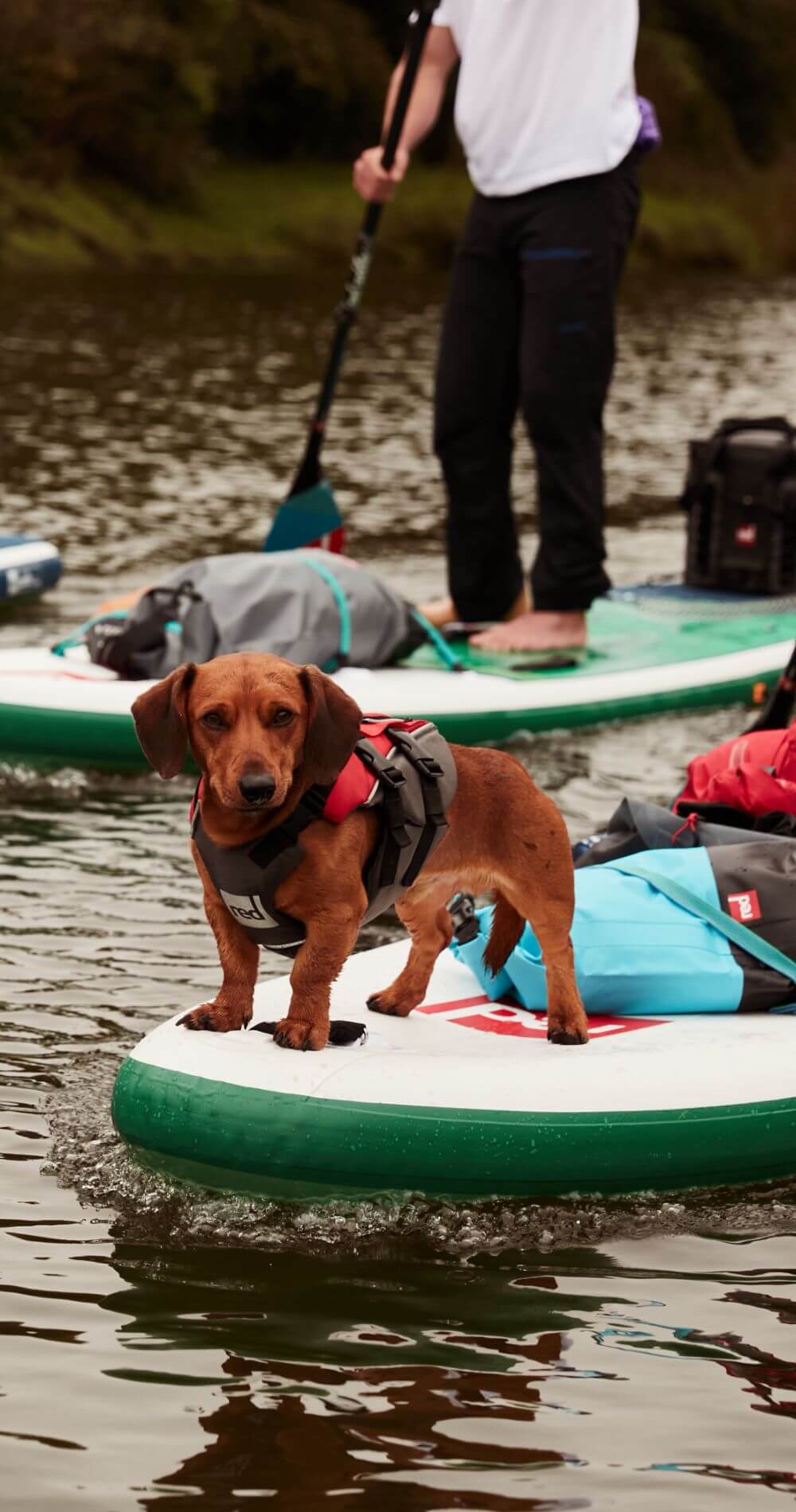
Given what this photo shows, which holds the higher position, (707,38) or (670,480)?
(707,38)

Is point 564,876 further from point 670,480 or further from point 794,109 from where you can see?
point 794,109

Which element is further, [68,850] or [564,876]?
[68,850]

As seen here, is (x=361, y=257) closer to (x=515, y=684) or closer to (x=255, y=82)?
(x=515, y=684)

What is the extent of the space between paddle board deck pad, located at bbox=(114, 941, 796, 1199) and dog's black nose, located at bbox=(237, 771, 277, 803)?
627 millimetres

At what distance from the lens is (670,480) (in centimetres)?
1516

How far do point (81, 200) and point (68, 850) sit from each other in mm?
27046

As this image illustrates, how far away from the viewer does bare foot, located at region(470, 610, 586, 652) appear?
327 inches

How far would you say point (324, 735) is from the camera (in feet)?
13.3

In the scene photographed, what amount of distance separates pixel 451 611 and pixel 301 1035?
4.73m

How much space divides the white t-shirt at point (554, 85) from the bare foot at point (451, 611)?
64.5 inches

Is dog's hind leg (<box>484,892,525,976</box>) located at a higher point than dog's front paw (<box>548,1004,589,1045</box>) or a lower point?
higher

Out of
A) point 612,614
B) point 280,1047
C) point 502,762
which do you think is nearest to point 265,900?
point 280,1047

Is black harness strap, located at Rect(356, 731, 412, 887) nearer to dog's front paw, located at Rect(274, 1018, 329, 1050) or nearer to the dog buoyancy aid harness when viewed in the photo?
the dog buoyancy aid harness

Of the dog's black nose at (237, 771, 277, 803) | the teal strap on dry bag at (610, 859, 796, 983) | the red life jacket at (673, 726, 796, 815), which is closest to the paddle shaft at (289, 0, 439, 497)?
the red life jacket at (673, 726, 796, 815)
